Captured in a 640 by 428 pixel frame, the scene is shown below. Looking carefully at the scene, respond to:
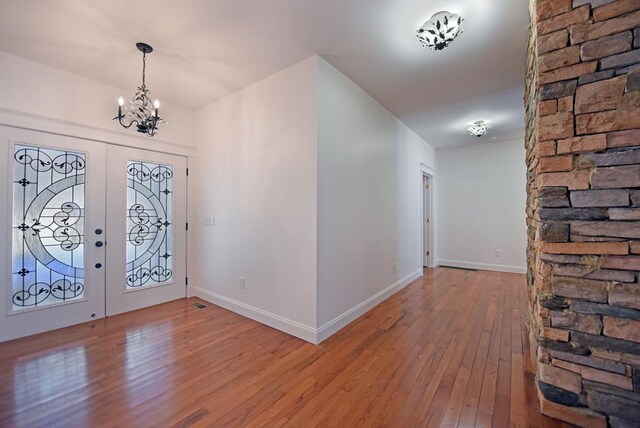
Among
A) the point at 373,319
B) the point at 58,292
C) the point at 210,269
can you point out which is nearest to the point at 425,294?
the point at 373,319

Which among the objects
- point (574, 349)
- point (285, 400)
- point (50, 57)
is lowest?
point (285, 400)

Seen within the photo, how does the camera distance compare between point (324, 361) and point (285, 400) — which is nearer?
point (285, 400)

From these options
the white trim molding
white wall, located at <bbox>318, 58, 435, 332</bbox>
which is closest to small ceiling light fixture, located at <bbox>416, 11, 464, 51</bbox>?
white wall, located at <bbox>318, 58, 435, 332</bbox>

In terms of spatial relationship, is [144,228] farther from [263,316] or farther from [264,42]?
[264,42]

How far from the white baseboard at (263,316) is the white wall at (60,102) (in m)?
2.18

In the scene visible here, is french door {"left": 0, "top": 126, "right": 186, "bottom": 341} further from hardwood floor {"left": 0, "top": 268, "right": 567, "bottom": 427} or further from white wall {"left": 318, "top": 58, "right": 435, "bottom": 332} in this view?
white wall {"left": 318, "top": 58, "right": 435, "bottom": 332}

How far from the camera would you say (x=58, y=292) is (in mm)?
2939

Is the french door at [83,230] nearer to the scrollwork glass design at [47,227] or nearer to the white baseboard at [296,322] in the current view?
the scrollwork glass design at [47,227]

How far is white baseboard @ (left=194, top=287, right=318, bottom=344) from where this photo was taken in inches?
104

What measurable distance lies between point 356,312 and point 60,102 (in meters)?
3.99

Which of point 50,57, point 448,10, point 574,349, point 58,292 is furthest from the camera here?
point 58,292

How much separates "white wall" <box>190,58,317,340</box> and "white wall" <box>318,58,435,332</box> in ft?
0.48

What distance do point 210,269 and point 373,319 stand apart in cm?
230

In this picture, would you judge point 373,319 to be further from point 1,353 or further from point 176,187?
point 1,353
